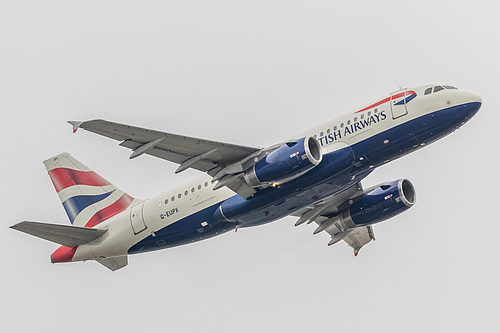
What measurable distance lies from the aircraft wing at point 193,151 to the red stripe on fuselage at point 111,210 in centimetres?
819

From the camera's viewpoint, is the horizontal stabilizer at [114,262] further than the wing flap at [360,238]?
No

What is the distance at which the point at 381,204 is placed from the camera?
159 feet

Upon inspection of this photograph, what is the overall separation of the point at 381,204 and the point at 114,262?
15.8 m

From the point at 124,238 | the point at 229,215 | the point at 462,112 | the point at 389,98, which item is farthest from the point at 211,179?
the point at 462,112

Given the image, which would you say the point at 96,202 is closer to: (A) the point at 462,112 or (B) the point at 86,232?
(B) the point at 86,232

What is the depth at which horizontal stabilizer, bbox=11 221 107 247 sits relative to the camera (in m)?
44.5

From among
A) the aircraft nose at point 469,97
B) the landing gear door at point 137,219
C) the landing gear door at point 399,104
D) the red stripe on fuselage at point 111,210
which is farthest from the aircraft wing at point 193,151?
the aircraft nose at point 469,97

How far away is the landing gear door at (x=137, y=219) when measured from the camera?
4656 cm

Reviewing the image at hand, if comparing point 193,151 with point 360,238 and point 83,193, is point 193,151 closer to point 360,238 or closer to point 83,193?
point 83,193

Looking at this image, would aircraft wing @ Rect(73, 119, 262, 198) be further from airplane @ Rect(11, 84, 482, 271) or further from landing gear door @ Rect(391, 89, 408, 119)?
landing gear door @ Rect(391, 89, 408, 119)

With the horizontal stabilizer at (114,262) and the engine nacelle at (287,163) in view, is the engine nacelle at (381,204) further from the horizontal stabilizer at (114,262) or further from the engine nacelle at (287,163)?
the horizontal stabilizer at (114,262)

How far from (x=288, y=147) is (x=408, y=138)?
236 inches

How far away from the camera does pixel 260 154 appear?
41.8 metres

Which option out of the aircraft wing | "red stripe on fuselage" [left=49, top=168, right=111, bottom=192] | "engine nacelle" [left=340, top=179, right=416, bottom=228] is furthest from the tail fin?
"engine nacelle" [left=340, top=179, right=416, bottom=228]
